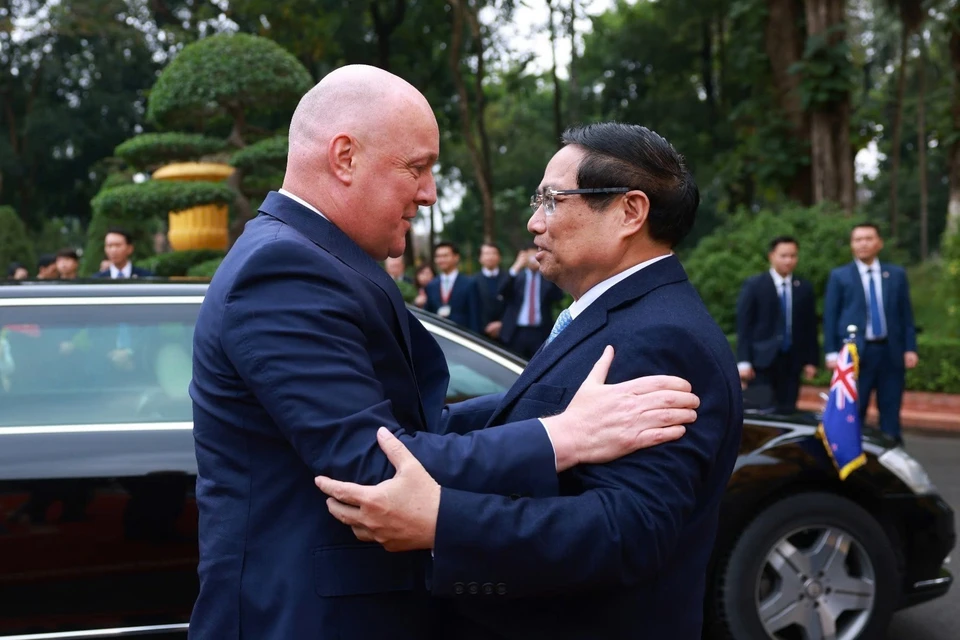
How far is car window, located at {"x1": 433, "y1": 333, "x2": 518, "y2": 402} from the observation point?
3.74 meters

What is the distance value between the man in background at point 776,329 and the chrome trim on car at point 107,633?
6338 mm

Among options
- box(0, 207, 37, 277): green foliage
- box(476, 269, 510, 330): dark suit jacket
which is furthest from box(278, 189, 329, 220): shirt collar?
box(0, 207, 37, 277): green foliage

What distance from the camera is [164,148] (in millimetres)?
12812

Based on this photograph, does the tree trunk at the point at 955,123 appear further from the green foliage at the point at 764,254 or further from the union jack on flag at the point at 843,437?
the union jack on flag at the point at 843,437

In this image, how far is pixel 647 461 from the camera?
1696mm

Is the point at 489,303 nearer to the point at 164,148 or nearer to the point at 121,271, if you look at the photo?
the point at 121,271

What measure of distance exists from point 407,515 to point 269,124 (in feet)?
89.3

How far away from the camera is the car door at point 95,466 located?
3.15m

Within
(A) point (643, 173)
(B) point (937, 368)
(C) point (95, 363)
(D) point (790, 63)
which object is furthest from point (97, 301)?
(D) point (790, 63)

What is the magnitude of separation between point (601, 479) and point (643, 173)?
0.59m

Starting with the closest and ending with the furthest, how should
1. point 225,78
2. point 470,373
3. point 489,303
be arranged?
point 470,373, point 489,303, point 225,78

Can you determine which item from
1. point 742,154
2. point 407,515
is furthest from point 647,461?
point 742,154

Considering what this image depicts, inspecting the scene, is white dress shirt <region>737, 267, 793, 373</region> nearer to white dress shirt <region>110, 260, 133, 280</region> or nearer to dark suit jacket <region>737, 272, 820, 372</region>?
dark suit jacket <region>737, 272, 820, 372</region>

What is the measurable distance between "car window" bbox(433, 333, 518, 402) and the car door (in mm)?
919
